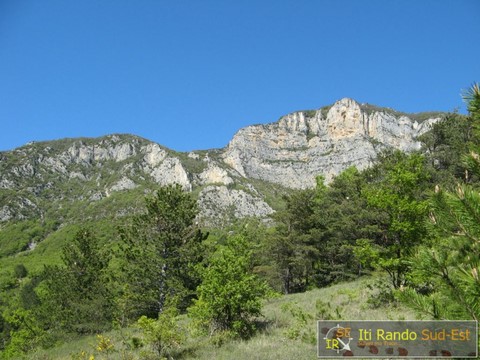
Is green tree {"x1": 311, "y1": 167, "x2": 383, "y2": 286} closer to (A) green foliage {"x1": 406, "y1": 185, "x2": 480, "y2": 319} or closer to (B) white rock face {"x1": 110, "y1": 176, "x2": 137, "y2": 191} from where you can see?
(A) green foliage {"x1": 406, "y1": 185, "x2": 480, "y2": 319}

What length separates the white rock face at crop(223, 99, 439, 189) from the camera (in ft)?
548

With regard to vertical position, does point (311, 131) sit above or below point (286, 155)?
above

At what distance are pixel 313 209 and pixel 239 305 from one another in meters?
21.5

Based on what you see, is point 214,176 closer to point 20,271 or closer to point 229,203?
point 229,203

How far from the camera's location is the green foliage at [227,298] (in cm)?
1203

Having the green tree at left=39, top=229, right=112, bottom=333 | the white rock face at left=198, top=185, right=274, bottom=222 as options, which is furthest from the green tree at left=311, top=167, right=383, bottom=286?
the white rock face at left=198, top=185, right=274, bottom=222

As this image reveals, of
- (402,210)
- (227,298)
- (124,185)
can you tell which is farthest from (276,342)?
(124,185)

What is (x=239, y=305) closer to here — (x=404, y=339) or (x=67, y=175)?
(x=404, y=339)

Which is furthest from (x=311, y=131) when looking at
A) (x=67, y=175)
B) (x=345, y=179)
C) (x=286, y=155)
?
(x=345, y=179)

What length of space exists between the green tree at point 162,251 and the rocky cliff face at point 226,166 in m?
105

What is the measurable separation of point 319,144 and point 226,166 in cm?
5391

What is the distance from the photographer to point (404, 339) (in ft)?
17.9

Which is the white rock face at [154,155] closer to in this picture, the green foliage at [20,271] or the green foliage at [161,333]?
the green foliage at [20,271]

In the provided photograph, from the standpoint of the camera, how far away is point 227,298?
12.0 m
